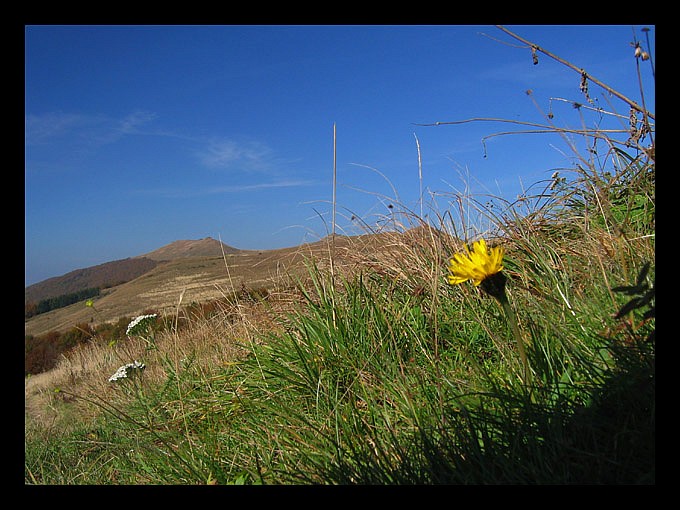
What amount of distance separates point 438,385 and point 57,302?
122 ft

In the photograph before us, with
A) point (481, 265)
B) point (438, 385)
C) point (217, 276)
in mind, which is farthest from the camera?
point (217, 276)

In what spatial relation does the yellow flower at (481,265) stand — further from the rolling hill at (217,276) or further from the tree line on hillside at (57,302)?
the tree line on hillside at (57,302)

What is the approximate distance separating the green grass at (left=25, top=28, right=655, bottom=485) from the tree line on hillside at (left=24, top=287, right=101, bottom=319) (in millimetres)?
32109

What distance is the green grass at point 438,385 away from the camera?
1479 millimetres

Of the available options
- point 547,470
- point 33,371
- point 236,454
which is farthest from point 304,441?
point 33,371

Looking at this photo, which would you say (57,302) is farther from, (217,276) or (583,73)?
(583,73)

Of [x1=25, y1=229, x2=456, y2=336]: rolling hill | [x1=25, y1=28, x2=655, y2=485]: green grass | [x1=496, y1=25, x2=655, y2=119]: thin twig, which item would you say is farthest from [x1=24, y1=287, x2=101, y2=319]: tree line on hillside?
[x1=496, y1=25, x2=655, y2=119]: thin twig

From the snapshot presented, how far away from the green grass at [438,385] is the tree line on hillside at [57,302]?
1264 inches

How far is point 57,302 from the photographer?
33.0 meters

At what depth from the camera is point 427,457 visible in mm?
1500

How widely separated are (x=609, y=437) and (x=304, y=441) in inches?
42.2

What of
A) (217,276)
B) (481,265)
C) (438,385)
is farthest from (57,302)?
(481,265)

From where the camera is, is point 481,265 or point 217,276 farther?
point 217,276

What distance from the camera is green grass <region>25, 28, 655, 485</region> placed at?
58.2 inches
